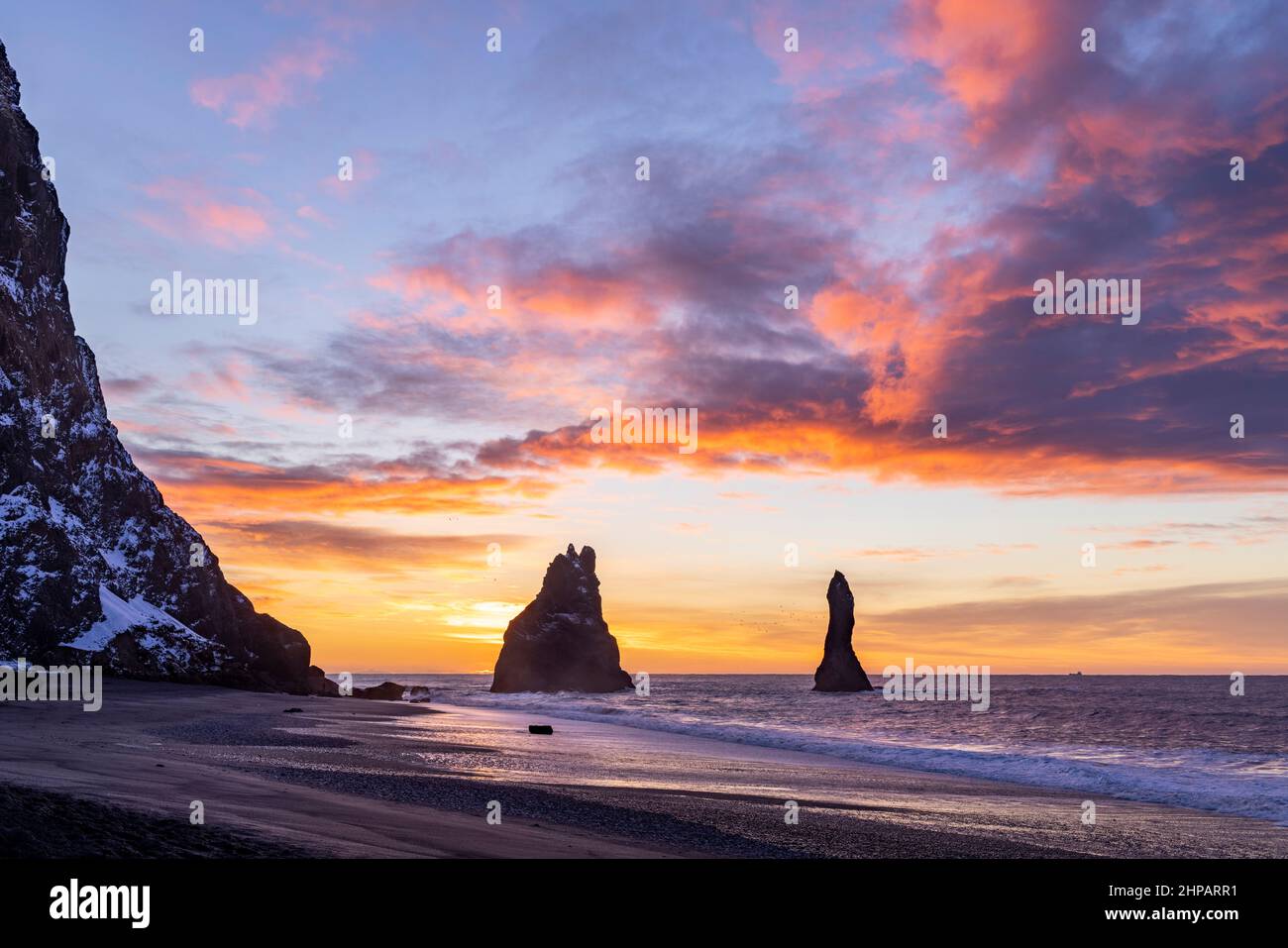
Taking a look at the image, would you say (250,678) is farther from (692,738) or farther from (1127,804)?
(1127,804)

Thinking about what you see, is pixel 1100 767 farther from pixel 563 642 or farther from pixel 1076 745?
pixel 563 642

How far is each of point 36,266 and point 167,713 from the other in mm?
61088

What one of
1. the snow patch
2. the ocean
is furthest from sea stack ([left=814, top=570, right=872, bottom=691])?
the snow patch

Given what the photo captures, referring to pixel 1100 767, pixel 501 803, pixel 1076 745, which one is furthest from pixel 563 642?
pixel 501 803

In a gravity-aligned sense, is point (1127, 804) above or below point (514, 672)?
above

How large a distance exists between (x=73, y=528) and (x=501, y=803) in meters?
67.3

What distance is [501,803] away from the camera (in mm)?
16750

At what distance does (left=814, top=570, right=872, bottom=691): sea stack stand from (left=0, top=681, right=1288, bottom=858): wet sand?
425ft

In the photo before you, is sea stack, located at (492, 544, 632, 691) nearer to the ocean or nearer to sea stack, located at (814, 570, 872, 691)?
sea stack, located at (814, 570, 872, 691)

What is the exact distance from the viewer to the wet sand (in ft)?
33.2

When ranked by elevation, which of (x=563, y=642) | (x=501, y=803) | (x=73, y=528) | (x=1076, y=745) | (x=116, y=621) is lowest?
(x=563, y=642)
